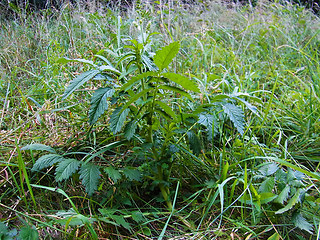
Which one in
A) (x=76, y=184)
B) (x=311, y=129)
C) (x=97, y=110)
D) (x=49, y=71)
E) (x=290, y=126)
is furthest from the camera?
(x=49, y=71)

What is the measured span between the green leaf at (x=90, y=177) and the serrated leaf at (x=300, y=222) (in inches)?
28.8

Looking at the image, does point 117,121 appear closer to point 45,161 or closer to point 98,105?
point 98,105

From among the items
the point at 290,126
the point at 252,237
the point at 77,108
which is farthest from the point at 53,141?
the point at 290,126

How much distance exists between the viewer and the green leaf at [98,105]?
0.84 metres

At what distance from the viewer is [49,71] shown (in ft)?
6.50

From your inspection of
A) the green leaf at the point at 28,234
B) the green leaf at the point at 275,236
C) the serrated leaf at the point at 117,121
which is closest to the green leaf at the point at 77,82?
the serrated leaf at the point at 117,121

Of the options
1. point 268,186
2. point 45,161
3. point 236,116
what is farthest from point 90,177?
point 268,186

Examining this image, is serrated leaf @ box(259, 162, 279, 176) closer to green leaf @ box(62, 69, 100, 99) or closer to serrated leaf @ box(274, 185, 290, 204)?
serrated leaf @ box(274, 185, 290, 204)

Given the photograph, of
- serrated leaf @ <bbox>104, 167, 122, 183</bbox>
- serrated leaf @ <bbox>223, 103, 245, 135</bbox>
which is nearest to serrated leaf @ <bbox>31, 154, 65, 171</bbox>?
serrated leaf @ <bbox>104, 167, 122, 183</bbox>

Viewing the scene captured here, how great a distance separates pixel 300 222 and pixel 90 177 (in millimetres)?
773

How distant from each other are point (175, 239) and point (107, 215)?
27cm

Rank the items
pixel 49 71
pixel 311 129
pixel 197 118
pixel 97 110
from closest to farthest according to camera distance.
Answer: pixel 97 110
pixel 197 118
pixel 311 129
pixel 49 71

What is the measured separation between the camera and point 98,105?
86 cm

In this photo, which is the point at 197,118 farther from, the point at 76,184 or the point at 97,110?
the point at 76,184
